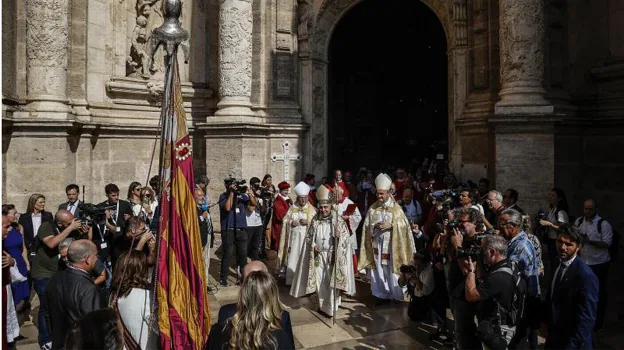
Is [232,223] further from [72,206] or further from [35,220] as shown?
[35,220]

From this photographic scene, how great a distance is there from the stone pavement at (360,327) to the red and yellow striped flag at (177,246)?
1618 mm

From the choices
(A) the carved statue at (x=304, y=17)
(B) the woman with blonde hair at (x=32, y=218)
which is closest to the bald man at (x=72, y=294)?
(B) the woman with blonde hair at (x=32, y=218)

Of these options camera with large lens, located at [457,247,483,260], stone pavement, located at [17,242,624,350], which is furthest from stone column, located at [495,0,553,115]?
camera with large lens, located at [457,247,483,260]

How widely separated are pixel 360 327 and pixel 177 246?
285cm

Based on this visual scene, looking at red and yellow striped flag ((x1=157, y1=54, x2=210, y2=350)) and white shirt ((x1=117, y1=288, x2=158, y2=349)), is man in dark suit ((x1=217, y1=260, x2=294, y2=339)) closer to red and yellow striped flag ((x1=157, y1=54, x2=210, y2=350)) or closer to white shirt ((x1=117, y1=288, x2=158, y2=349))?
white shirt ((x1=117, y1=288, x2=158, y2=349))

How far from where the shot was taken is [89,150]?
9938 mm

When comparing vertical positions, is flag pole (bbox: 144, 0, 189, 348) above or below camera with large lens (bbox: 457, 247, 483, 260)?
above

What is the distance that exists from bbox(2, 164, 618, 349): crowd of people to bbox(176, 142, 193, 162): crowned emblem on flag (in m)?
0.91

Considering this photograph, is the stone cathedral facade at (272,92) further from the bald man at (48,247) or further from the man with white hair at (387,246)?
the bald man at (48,247)

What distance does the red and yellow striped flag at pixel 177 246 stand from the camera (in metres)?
3.90

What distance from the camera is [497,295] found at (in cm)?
352

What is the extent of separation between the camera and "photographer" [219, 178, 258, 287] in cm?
748

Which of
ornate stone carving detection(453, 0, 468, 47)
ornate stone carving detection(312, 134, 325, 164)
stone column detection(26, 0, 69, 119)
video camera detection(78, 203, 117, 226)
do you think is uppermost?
ornate stone carving detection(453, 0, 468, 47)

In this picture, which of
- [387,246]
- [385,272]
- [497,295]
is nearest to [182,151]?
[497,295]
